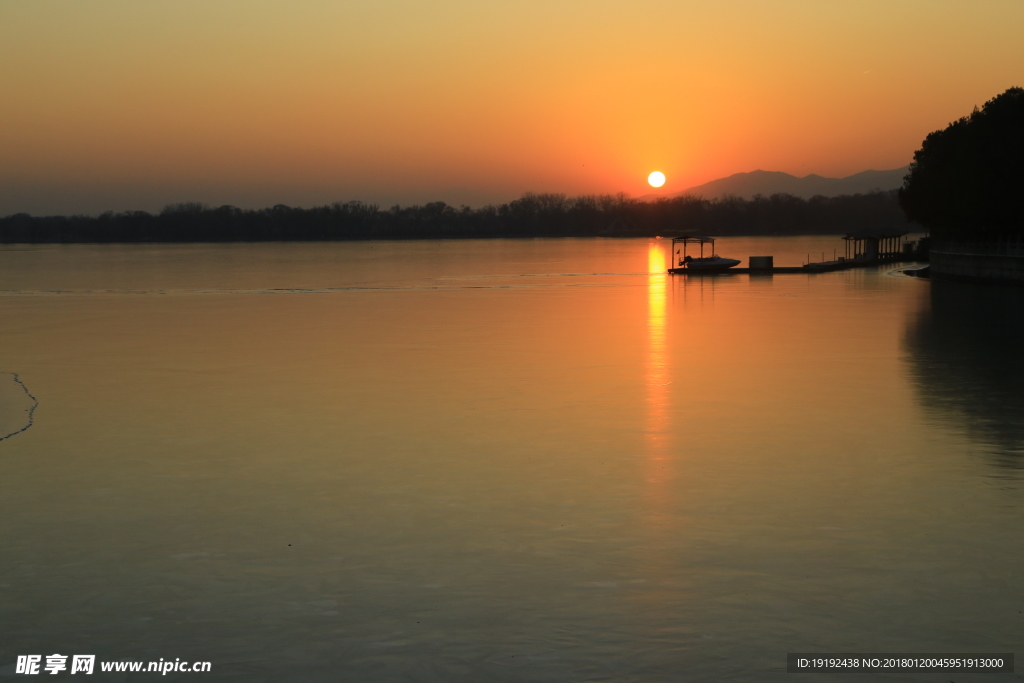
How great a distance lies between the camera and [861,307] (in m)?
36.1

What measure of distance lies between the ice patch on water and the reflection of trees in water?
1172 centimetres

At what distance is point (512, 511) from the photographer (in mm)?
9086

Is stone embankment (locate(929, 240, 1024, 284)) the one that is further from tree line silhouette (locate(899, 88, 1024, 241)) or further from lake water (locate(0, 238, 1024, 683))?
lake water (locate(0, 238, 1024, 683))

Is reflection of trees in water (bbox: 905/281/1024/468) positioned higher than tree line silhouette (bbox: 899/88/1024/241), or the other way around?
tree line silhouette (bbox: 899/88/1024/241)

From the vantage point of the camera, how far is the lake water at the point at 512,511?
6098 mm

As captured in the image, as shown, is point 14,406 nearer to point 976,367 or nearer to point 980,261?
point 976,367

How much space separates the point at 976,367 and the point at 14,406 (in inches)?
638

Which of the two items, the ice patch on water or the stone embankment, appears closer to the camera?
the ice patch on water

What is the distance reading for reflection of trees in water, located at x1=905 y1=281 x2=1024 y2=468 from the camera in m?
12.9

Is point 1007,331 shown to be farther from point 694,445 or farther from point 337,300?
point 337,300

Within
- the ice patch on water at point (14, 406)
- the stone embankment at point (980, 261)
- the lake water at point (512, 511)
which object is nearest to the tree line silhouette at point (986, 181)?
the stone embankment at point (980, 261)

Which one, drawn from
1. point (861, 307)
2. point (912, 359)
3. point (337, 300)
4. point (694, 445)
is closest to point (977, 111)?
point (861, 307)

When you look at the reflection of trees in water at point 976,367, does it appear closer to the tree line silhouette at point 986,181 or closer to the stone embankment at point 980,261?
the stone embankment at point 980,261

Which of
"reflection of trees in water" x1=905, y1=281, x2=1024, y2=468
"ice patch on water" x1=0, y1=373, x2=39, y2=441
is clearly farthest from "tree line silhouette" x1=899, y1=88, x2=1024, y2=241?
"ice patch on water" x1=0, y1=373, x2=39, y2=441
